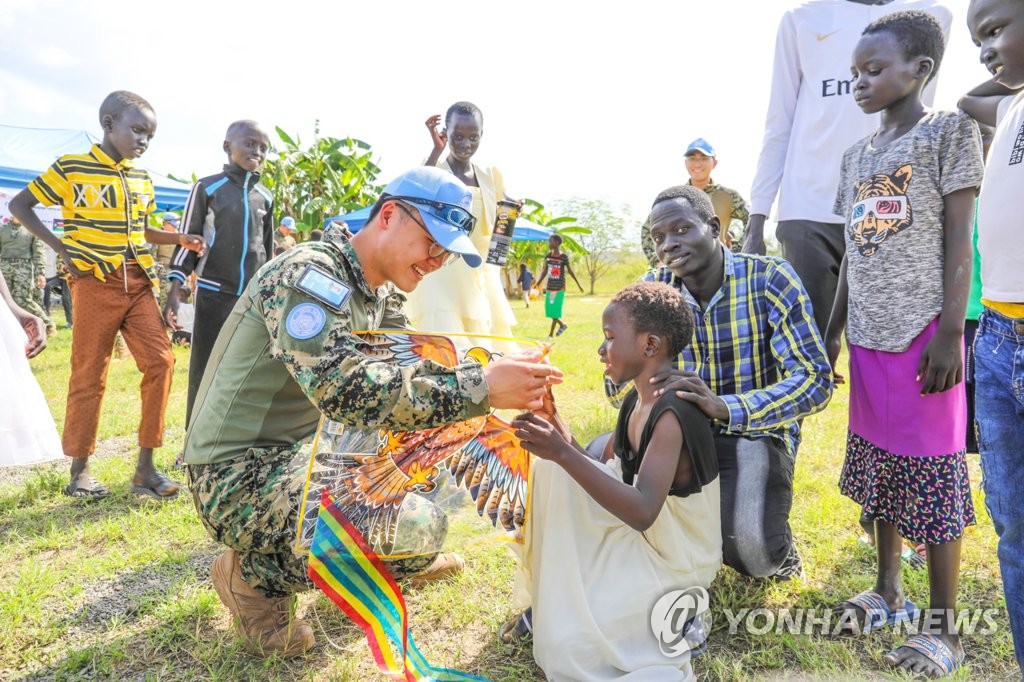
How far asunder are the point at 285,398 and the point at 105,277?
2.09 metres

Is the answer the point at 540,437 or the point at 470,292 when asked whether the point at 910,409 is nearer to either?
the point at 540,437

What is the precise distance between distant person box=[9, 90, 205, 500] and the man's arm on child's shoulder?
12.8ft

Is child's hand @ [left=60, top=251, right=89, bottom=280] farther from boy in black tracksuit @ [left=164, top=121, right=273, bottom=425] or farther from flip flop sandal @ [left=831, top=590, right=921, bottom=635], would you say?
flip flop sandal @ [left=831, top=590, right=921, bottom=635]

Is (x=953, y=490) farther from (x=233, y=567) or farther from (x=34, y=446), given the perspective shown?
(x=34, y=446)

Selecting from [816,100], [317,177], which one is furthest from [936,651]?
[317,177]

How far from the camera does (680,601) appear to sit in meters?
2.06

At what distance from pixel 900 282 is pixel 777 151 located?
1.21 m

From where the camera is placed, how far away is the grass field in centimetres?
211

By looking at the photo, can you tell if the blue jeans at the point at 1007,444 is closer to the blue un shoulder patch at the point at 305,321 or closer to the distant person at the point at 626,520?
the distant person at the point at 626,520

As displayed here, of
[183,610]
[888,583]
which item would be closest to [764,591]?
[888,583]

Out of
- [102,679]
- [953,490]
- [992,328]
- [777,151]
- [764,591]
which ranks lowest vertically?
[102,679]

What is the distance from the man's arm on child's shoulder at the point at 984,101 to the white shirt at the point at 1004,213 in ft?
2.10

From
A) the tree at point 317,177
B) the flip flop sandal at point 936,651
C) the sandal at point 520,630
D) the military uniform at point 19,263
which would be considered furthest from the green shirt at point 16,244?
→ the flip flop sandal at point 936,651

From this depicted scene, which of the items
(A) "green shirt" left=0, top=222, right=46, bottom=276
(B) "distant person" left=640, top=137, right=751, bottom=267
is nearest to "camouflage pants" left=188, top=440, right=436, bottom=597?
(B) "distant person" left=640, top=137, right=751, bottom=267
